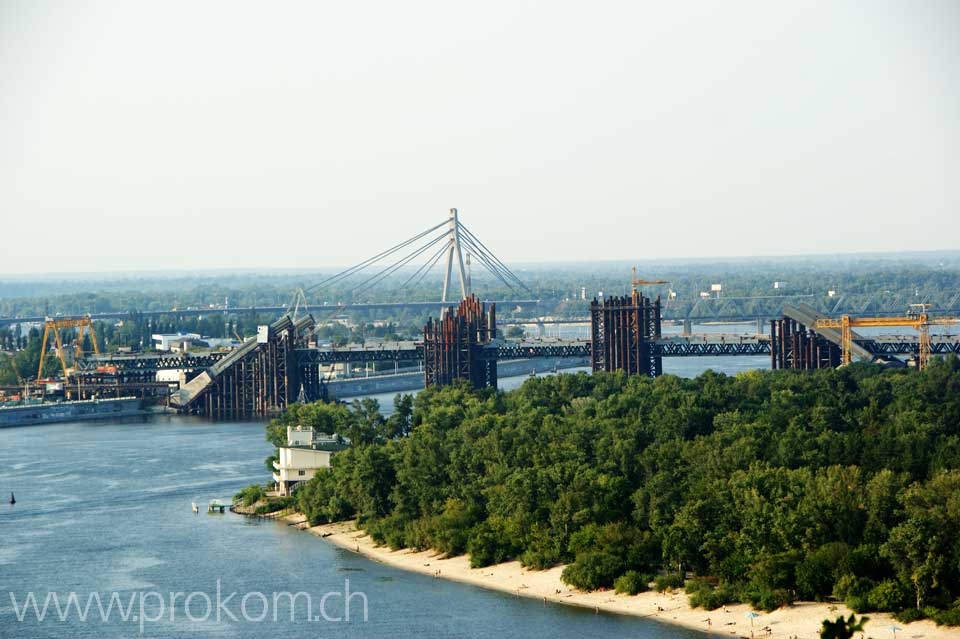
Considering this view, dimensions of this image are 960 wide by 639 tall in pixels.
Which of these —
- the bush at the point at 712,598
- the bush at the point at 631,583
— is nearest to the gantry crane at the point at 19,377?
the bush at the point at 631,583

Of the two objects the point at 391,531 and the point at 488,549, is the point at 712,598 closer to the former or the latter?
the point at 488,549

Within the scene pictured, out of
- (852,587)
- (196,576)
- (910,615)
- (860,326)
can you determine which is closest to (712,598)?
(852,587)

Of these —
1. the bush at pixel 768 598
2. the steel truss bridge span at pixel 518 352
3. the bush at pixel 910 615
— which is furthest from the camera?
the steel truss bridge span at pixel 518 352

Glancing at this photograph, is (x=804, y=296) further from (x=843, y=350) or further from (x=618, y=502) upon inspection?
(x=618, y=502)

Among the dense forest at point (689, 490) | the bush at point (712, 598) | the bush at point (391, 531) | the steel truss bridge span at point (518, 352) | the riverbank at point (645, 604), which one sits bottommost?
the riverbank at point (645, 604)

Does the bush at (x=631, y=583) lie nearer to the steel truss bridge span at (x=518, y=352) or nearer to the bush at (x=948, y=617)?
the bush at (x=948, y=617)

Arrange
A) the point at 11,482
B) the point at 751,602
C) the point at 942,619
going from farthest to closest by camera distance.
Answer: the point at 11,482, the point at 751,602, the point at 942,619

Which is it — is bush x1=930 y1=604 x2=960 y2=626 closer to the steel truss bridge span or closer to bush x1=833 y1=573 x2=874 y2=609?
bush x1=833 y1=573 x2=874 y2=609

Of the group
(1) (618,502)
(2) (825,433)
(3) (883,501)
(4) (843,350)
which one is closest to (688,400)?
(2) (825,433)
